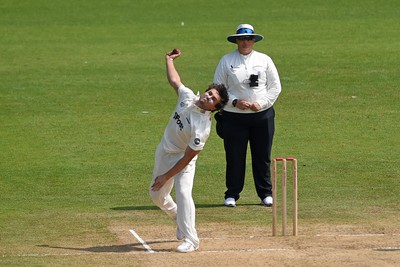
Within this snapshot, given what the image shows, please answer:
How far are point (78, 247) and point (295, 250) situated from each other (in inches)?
91.3

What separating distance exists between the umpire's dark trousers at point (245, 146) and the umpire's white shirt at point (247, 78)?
0.44 ft

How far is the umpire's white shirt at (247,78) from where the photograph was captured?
46.3ft

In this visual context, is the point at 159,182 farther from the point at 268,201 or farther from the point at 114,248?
A: the point at 268,201

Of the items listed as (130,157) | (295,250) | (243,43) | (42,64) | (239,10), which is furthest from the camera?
(239,10)

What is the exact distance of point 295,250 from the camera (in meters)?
11.7

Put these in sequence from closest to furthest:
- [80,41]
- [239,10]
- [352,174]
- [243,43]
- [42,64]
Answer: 1. [243,43]
2. [352,174]
3. [42,64]
4. [80,41]
5. [239,10]

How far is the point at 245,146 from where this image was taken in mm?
14305

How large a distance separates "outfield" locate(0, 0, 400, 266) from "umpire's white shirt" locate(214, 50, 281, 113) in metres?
1.40

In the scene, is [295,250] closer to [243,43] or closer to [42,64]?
[243,43]

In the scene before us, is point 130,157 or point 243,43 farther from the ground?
point 243,43

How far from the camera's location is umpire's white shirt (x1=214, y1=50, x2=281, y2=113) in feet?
46.3

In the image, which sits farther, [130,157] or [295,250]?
[130,157]

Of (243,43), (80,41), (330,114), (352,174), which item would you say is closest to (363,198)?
(352,174)

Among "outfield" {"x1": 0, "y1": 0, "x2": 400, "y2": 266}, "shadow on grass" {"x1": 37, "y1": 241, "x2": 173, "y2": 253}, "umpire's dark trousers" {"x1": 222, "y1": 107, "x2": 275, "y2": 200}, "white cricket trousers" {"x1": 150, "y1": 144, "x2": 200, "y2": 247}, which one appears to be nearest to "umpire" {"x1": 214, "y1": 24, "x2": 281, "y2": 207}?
"umpire's dark trousers" {"x1": 222, "y1": 107, "x2": 275, "y2": 200}
